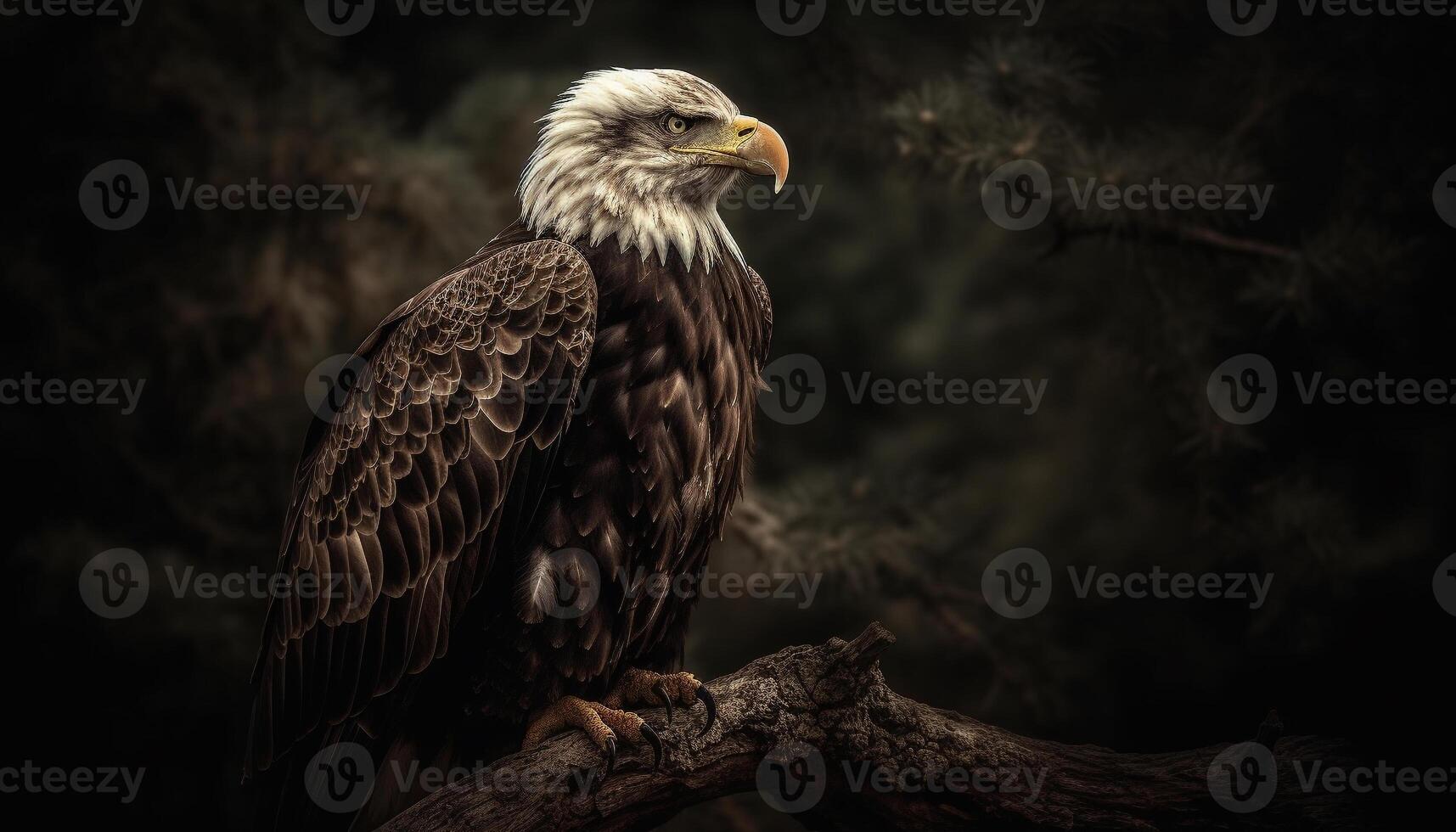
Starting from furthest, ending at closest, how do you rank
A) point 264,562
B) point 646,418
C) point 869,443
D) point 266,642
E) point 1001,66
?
point 869,443 → point 264,562 → point 1001,66 → point 266,642 → point 646,418

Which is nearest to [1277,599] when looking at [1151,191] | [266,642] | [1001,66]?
[1151,191]

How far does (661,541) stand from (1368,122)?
115 inches

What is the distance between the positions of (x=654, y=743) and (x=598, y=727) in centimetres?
15

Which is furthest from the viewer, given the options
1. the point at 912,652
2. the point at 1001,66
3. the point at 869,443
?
the point at 869,443

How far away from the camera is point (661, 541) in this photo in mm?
3326

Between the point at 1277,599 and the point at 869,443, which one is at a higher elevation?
the point at 869,443

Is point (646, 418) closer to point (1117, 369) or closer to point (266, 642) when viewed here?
point (266, 642)
